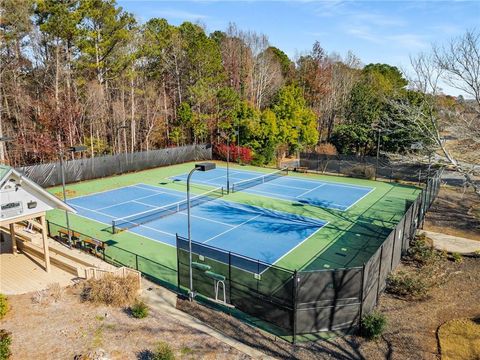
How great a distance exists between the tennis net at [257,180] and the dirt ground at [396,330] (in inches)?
746

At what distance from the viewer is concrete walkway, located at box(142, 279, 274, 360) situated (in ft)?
32.9

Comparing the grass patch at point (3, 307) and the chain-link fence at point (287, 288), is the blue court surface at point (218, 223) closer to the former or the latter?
the chain-link fence at point (287, 288)

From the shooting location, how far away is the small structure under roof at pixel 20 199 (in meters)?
12.6

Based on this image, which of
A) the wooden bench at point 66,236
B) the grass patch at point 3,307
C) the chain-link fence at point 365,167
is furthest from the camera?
the chain-link fence at point 365,167

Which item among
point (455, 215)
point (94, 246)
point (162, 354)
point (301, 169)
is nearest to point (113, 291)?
point (162, 354)

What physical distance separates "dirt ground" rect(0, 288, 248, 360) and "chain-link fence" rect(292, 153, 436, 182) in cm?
2718

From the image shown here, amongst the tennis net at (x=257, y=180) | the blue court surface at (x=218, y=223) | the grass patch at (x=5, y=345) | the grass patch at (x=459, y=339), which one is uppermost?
the grass patch at (x=5, y=345)

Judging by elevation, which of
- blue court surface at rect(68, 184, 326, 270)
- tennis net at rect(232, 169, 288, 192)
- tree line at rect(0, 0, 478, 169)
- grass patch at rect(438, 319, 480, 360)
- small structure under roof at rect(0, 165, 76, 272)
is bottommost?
blue court surface at rect(68, 184, 326, 270)

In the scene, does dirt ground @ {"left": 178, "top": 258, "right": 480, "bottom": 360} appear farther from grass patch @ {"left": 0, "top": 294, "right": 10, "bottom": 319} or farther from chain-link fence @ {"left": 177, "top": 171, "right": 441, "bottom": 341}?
grass patch @ {"left": 0, "top": 294, "right": 10, "bottom": 319}

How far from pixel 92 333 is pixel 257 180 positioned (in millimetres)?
25207

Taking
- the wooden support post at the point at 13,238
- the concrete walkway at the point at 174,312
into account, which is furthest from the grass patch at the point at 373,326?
the wooden support post at the point at 13,238

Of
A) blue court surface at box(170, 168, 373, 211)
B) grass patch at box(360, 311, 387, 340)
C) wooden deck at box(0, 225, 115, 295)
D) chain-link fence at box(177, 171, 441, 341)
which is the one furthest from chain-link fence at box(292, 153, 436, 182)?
wooden deck at box(0, 225, 115, 295)

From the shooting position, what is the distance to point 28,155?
117 ft

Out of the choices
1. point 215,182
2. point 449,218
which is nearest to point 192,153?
point 215,182
